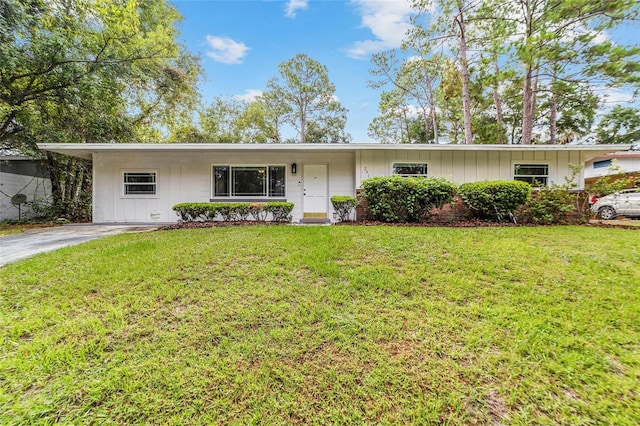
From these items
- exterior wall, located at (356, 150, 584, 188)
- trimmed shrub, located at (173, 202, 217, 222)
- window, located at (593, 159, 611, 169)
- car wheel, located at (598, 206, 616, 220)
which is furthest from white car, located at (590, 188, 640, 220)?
trimmed shrub, located at (173, 202, 217, 222)

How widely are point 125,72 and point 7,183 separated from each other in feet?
19.9

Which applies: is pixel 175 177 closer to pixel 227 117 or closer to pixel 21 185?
pixel 21 185

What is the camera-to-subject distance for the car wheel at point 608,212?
33.0ft

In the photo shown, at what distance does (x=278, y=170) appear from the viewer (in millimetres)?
8992

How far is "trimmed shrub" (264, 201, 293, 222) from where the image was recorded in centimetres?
766

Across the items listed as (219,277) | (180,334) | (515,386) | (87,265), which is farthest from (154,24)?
(515,386)

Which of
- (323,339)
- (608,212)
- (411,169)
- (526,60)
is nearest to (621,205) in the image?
(608,212)

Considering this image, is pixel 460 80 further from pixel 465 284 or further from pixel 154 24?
pixel 154 24

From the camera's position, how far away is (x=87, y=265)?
366cm

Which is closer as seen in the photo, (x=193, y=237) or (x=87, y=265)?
(x=87, y=265)

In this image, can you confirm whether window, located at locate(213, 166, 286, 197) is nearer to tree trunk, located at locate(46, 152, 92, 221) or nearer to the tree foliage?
tree trunk, located at locate(46, 152, 92, 221)

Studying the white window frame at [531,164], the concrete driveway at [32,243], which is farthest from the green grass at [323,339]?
the white window frame at [531,164]

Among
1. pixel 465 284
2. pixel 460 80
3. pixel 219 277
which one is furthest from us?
pixel 460 80

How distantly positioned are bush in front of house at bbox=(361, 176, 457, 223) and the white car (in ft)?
25.5
